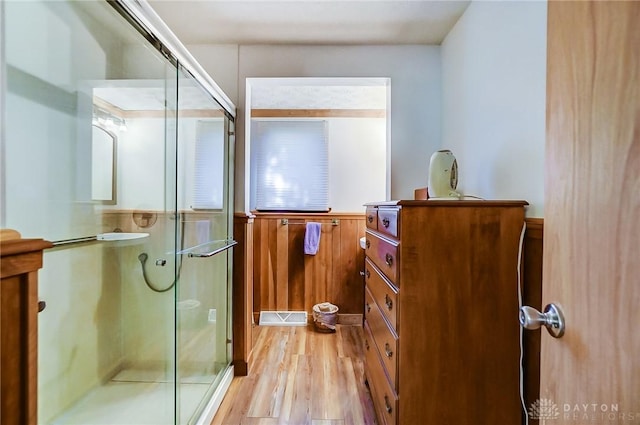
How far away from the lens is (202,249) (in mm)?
1828

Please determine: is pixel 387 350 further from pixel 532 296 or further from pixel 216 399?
pixel 216 399

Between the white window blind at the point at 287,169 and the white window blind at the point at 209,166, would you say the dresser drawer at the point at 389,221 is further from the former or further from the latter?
the white window blind at the point at 287,169

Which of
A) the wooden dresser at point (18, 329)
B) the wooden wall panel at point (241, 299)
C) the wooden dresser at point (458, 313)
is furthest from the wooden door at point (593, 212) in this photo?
the wooden wall panel at point (241, 299)

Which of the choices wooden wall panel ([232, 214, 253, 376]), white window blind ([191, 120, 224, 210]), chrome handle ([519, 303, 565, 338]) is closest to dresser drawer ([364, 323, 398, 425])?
chrome handle ([519, 303, 565, 338])

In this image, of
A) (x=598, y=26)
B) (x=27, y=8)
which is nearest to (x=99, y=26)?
(x=27, y=8)

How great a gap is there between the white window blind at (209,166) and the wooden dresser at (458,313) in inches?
50.8

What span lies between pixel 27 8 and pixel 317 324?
2.79m

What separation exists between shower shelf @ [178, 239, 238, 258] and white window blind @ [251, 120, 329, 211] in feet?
3.67

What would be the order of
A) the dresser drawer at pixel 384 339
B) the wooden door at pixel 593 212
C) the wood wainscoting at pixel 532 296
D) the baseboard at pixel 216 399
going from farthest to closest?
the baseboard at pixel 216 399 → the dresser drawer at pixel 384 339 → the wood wainscoting at pixel 532 296 → the wooden door at pixel 593 212

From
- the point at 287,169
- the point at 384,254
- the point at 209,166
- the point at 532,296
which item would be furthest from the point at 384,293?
the point at 287,169

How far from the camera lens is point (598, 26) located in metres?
0.51

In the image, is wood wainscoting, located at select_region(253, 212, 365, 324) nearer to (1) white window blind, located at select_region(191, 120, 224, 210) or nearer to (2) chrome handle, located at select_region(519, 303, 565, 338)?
(1) white window blind, located at select_region(191, 120, 224, 210)

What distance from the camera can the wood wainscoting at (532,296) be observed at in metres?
1.11

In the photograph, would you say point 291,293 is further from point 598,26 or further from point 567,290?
point 598,26
